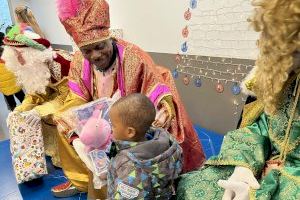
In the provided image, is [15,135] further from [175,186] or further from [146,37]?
[146,37]

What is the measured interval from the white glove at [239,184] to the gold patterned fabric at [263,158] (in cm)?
2

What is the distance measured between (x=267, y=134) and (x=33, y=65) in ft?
5.68

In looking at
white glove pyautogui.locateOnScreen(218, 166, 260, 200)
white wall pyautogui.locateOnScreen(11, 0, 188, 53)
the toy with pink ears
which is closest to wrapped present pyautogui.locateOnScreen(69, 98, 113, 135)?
the toy with pink ears

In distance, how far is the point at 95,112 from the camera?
135cm

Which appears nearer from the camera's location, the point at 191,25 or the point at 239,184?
the point at 239,184

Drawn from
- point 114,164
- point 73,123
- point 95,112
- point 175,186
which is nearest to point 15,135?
point 73,123

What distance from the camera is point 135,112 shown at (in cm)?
108

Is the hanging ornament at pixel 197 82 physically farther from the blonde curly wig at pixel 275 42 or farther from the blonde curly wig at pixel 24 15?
the blonde curly wig at pixel 275 42

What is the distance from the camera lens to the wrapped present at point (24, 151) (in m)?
2.03

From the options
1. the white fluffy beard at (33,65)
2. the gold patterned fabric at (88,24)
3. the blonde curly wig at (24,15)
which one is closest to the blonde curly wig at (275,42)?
the gold patterned fabric at (88,24)

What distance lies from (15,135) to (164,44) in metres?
1.52

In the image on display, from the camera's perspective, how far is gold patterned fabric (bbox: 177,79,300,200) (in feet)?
2.58

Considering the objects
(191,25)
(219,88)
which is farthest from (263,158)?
(191,25)

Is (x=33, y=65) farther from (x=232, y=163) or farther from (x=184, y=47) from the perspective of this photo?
(x=232, y=163)
